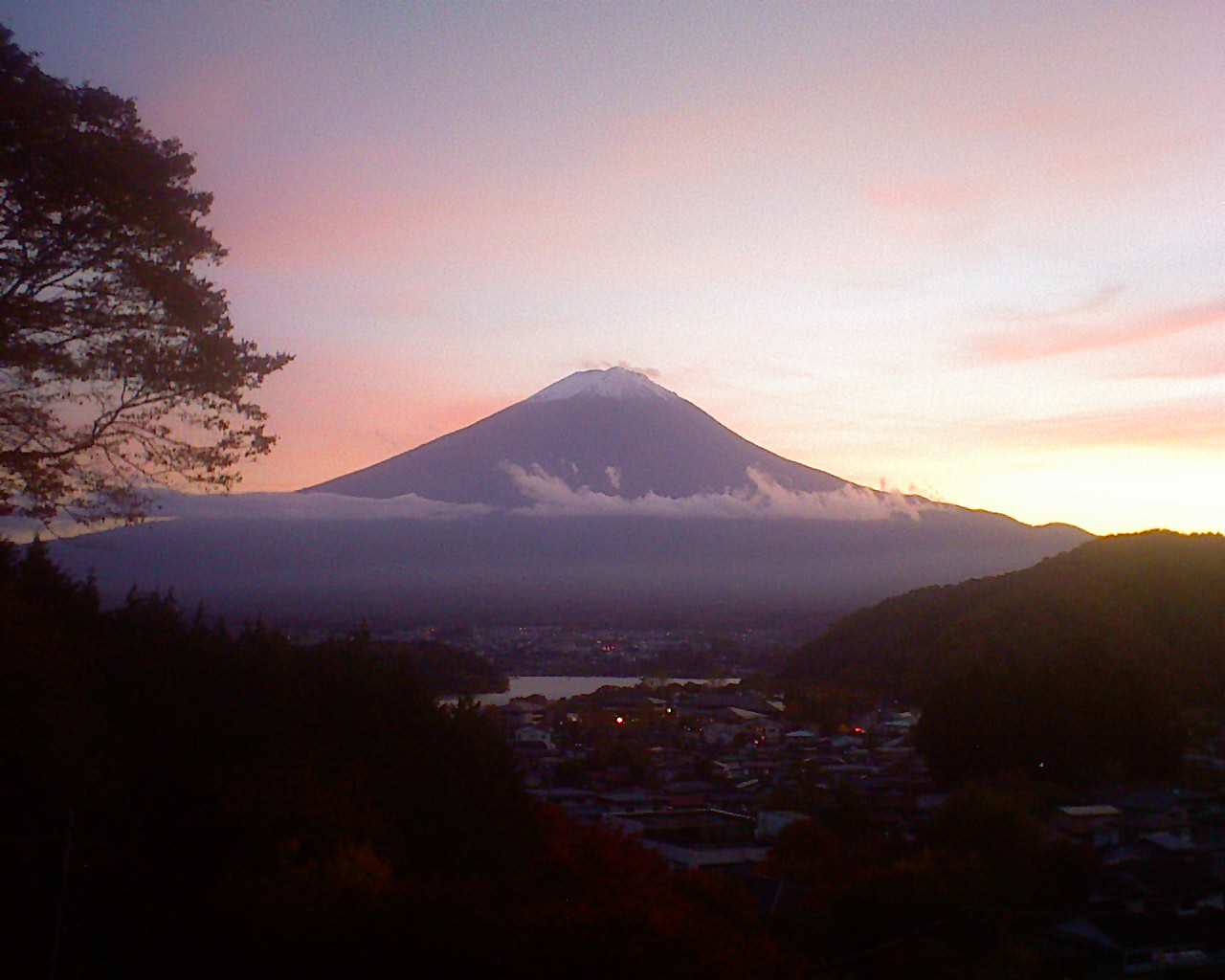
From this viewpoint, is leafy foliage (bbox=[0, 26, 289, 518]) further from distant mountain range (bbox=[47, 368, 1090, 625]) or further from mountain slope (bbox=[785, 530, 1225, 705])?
distant mountain range (bbox=[47, 368, 1090, 625])

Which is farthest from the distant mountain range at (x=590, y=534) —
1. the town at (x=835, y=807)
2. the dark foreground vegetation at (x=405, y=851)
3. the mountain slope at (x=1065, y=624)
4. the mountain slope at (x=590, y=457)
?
the dark foreground vegetation at (x=405, y=851)

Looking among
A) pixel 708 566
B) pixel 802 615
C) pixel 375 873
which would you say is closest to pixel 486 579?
pixel 802 615

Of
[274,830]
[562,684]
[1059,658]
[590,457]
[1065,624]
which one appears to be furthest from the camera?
[590,457]

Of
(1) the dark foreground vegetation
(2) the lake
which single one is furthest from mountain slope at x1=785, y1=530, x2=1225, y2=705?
(1) the dark foreground vegetation

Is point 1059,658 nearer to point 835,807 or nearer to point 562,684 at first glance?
point 835,807

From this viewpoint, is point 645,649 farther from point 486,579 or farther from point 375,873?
point 375,873

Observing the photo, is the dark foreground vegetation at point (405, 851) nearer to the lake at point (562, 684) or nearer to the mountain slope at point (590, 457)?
the lake at point (562, 684)

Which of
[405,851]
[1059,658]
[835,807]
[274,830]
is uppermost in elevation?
[1059,658]

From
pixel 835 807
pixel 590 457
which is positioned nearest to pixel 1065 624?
pixel 835 807
